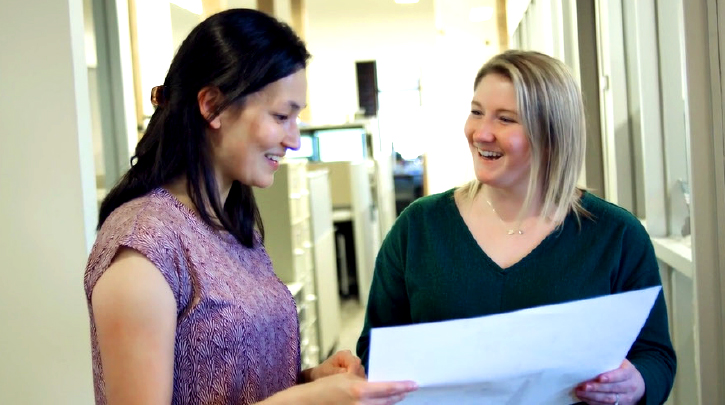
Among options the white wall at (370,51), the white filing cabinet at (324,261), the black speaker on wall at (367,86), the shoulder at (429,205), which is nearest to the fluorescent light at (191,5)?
the white filing cabinet at (324,261)

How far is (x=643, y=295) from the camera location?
3.38ft

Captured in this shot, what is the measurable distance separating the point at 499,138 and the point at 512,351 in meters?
0.43

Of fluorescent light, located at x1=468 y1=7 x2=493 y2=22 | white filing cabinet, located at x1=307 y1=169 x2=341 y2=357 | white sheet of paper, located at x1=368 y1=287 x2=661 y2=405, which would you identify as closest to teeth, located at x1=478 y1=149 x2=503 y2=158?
white sheet of paper, located at x1=368 y1=287 x2=661 y2=405

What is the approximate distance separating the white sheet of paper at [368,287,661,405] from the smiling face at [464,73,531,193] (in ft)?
1.13

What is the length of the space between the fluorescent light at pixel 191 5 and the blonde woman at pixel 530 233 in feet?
10.7

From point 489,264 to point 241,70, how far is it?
Answer: 0.54 m

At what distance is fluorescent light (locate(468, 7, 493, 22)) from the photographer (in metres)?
8.31

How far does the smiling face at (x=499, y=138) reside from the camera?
4.18 feet

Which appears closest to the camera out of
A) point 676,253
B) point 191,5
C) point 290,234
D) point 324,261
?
point 676,253

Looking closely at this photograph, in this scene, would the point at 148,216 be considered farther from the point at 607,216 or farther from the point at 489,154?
the point at 607,216

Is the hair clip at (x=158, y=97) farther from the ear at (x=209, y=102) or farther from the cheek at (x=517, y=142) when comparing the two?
the cheek at (x=517, y=142)

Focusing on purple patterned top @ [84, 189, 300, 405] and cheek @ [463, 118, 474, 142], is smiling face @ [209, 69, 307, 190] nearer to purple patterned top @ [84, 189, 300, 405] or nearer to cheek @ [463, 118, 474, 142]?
purple patterned top @ [84, 189, 300, 405]

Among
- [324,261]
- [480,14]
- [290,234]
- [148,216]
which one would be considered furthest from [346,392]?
[480,14]

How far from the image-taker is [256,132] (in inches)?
42.4
